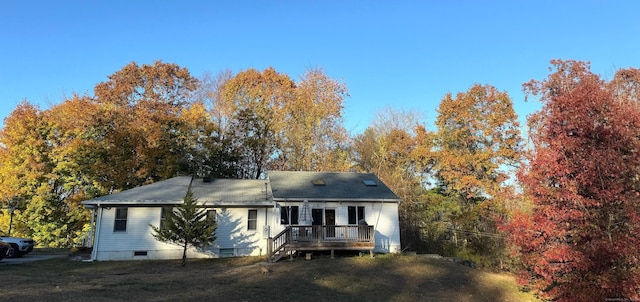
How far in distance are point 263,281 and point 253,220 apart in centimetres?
723

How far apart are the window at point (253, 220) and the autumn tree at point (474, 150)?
13.1m

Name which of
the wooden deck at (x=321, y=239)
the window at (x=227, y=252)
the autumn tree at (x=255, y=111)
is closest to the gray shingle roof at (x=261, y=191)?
the wooden deck at (x=321, y=239)

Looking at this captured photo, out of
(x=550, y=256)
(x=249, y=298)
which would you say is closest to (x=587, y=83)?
(x=550, y=256)

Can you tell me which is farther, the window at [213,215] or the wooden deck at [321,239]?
the window at [213,215]

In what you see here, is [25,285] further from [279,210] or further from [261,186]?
[261,186]

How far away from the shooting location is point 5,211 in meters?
26.7

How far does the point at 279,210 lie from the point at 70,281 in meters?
9.25

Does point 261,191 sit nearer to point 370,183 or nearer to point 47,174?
point 370,183

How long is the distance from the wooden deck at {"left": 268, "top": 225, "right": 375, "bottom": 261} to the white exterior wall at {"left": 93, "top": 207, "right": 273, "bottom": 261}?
2276 mm

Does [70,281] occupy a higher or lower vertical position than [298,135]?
lower

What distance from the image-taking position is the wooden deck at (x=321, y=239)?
17.1 meters

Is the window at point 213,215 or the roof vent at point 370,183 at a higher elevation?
the roof vent at point 370,183

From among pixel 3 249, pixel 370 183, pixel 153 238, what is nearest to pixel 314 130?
pixel 370 183

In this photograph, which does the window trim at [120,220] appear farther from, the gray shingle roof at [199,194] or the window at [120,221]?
the gray shingle roof at [199,194]
